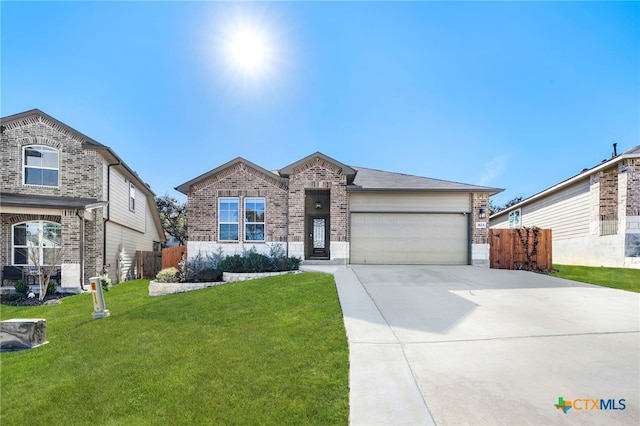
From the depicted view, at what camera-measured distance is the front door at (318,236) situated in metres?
14.9

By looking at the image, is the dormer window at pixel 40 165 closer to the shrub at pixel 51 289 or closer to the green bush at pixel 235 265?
the shrub at pixel 51 289

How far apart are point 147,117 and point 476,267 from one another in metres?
17.0

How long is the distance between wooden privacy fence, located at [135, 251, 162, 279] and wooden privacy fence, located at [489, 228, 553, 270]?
17038 mm

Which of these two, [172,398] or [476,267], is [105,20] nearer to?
[172,398]

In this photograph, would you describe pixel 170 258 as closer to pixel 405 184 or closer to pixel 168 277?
pixel 168 277

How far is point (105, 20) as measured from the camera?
9.62 meters

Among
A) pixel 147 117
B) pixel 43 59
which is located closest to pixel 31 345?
pixel 43 59

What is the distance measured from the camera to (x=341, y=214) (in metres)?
13.0

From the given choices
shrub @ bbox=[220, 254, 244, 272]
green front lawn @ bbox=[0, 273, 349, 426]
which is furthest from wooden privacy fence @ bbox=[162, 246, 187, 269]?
green front lawn @ bbox=[0, 273, 349, 426]

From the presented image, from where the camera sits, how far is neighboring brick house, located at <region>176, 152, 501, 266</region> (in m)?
12.9

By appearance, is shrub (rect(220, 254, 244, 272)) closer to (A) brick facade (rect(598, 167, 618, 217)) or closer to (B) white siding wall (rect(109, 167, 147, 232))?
(B) white siding wall (rect(109, 167, 147, 232))

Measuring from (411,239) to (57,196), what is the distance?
49.1ft

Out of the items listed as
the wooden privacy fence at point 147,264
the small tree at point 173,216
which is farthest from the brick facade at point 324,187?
the small tree at point 173,216

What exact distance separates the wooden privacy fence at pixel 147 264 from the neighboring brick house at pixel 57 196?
8.63 feet
